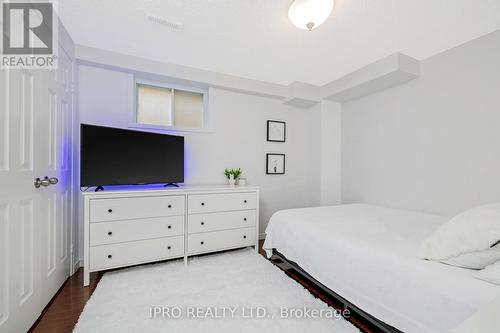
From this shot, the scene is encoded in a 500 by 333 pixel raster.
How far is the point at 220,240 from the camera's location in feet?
8.98

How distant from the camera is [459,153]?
7.85 feet

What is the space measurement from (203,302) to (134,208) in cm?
119

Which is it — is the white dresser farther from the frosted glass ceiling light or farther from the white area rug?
the frosted glass ceiling light

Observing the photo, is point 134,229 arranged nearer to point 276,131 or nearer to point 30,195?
point 30,195

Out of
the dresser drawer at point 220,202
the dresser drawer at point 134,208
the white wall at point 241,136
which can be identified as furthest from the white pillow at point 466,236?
the white wall at point 241,136

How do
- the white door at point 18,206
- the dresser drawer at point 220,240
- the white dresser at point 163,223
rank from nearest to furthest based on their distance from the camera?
the white door at point 18,206 → the white dresser at point 163,223 → the dresser drawer at point 220,240

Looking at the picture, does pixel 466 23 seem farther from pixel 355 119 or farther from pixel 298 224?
pixel 298 224

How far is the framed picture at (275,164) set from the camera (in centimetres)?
363

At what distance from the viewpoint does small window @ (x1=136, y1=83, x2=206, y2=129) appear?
2.98 metres

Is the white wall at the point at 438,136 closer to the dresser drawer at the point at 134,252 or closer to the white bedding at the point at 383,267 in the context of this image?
the white bedding at the point at 383,267

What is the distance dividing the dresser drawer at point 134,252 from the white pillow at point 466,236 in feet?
7.41

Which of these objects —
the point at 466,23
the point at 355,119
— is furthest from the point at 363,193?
the point at 466,23

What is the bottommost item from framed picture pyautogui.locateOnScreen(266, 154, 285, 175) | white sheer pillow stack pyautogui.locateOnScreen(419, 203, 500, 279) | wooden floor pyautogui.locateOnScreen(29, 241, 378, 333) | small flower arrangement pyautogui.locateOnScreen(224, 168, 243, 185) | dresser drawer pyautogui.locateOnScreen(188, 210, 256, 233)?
wooden floor pyautogui.locateOnScreen(29, 241, 378, 333)

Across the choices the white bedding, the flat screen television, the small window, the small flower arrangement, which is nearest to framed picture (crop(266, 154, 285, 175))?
the small flower arrangement
